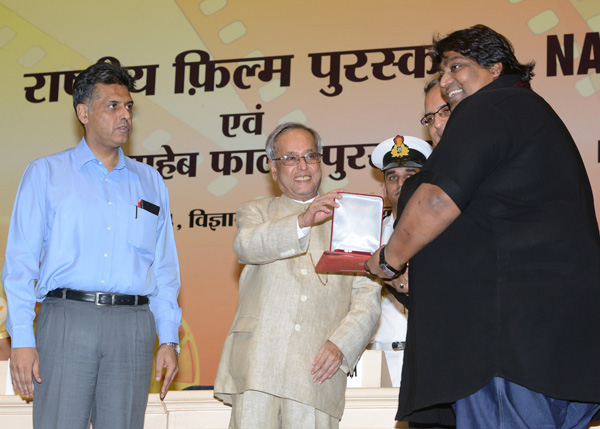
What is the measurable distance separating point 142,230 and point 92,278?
31 centimetres

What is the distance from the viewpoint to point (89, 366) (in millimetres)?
2688

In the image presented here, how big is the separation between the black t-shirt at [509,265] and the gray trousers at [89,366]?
1.16 metres

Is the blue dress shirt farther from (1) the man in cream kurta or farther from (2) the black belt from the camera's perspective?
(1) the man in cream kurta

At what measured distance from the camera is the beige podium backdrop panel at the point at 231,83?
541 centimetres

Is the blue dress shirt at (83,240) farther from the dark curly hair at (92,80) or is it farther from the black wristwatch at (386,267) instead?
the black wristwatch at (386,267)

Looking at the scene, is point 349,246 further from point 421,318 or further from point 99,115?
point 99,115

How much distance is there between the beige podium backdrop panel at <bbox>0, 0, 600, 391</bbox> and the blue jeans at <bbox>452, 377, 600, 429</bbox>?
3497mm

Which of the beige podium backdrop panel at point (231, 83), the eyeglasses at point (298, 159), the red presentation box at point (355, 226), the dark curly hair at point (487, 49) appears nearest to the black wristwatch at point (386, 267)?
the red presentation box at point (355, 226)

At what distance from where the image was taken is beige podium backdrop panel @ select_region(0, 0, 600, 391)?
5.41 meters

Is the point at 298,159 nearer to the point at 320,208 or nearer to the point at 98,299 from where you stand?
the point at 320,208

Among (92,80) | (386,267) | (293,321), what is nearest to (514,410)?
(386,267)

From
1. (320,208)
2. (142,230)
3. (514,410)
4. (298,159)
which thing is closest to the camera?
(514,410)

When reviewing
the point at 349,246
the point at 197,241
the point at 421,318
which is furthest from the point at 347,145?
the point at 421,318

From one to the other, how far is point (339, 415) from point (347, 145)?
3076mm
